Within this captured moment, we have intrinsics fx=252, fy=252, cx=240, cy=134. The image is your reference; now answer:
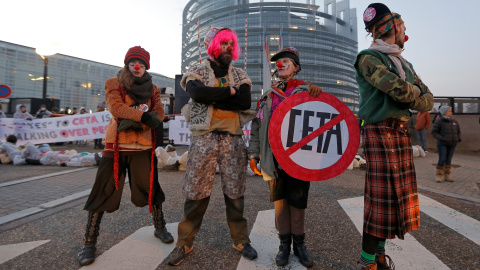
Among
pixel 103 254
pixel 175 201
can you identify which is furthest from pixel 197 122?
pixel 175 201

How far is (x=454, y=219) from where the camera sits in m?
3.34

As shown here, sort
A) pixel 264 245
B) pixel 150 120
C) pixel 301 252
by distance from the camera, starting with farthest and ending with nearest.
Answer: pixel 264 245, pixel 150 120, pixel 301 252

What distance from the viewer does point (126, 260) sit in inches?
87.4

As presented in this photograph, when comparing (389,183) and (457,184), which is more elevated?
(389,183)

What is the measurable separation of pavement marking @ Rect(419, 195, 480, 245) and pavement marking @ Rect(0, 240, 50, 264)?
14.9ft

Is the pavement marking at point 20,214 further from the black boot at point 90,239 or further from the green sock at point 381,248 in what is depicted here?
the green sock at point 381,248

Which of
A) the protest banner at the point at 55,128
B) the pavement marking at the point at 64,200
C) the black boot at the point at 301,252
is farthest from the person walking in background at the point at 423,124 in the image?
the protest banner at the point at 55,128

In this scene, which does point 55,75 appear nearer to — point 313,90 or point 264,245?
point 264,245

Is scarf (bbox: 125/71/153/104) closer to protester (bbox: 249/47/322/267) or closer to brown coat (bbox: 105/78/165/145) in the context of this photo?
brown coat (bbox: 105/78/165/145)

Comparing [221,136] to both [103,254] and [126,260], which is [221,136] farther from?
[103,254]

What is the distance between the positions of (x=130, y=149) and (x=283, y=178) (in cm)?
151

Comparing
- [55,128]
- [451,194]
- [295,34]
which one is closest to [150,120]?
[451,194]

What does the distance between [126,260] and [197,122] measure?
136 cm

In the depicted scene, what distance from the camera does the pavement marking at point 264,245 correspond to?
7.03 ft
